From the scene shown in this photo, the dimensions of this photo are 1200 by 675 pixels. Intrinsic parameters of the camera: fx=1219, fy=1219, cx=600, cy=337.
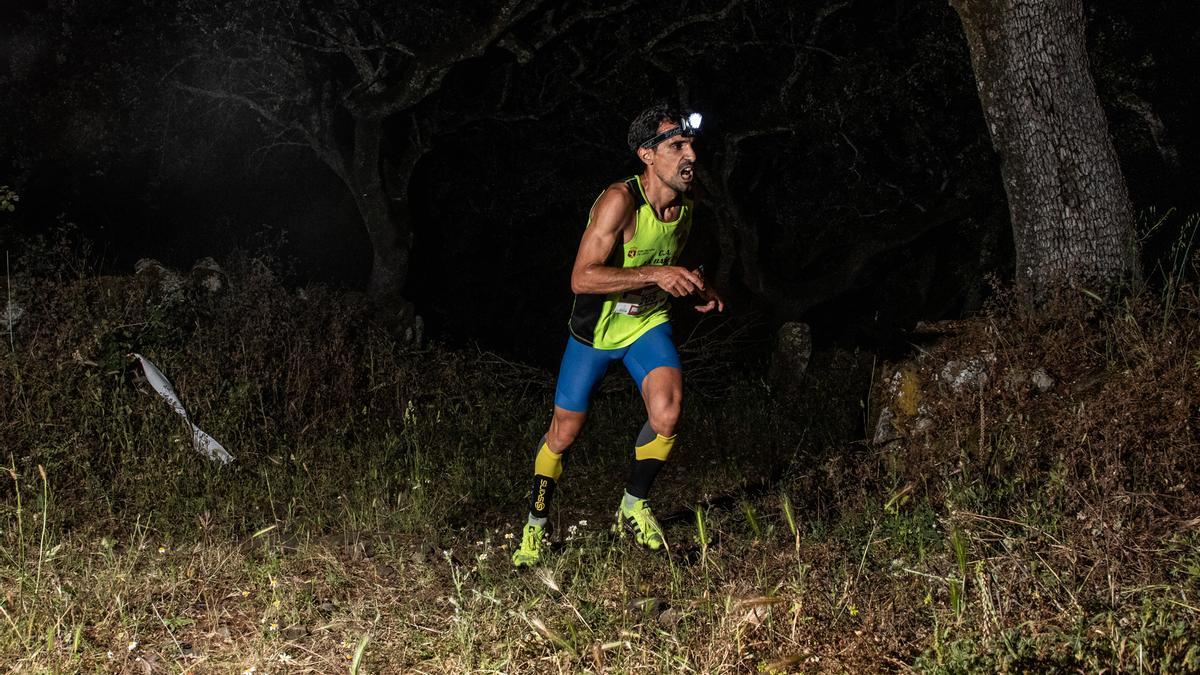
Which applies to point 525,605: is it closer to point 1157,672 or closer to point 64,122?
point 1157,672

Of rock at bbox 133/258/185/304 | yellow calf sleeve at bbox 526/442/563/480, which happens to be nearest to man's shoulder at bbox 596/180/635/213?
yellow calf sleeve at bbox 526/442/563/480

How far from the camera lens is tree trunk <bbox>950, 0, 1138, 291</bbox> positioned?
748 centimetres

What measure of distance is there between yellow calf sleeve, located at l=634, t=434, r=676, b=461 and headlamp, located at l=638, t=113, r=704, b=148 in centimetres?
139

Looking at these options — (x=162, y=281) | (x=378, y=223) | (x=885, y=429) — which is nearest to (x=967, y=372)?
(x=885, y=429)

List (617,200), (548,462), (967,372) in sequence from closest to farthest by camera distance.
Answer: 1. (617,200)
2. (548,462)
3. (967,372)

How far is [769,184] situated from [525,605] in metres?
11.2

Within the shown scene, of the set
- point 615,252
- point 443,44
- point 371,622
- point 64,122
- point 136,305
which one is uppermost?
point 443,44

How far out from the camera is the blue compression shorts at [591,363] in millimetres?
5828

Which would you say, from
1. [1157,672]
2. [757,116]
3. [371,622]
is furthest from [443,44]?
[1157,672]

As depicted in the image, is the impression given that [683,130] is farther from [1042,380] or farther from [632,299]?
[1042,380]

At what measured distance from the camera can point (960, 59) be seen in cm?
1206

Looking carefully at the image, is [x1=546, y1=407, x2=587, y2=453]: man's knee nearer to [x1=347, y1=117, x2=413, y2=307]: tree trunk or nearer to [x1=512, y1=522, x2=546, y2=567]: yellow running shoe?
[x1=512, y1=522, x2=546, y2=567]: yellow running shoe

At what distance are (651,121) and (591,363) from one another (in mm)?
1191

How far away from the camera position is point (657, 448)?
5820 millimetres
